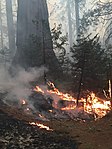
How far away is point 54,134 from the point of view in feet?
29.4

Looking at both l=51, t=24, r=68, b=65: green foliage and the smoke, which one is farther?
l=51, t=24, r=68, b=65: green foliage

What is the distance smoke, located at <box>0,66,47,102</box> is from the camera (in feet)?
40.6

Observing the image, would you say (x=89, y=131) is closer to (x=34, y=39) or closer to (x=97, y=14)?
(x=34, y=39)

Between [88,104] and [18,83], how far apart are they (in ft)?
12.2

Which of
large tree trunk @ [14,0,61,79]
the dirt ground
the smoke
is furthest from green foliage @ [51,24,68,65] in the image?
the dirt ground

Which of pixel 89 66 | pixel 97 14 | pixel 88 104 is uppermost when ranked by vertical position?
pixel 97 14

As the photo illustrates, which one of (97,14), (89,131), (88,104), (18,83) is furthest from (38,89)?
(97,14)

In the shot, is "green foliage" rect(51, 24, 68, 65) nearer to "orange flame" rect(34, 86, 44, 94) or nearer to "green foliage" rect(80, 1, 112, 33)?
"green foliage" rect(80, 1, 112, 33)

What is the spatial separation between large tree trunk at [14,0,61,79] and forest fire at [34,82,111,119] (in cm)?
228

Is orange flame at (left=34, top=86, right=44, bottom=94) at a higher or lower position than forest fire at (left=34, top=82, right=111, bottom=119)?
higher

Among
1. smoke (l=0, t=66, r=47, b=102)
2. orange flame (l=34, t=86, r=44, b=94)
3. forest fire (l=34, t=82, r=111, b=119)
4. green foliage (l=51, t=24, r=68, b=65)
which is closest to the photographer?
forest fire (l=34, t=82, r=111, b=119)

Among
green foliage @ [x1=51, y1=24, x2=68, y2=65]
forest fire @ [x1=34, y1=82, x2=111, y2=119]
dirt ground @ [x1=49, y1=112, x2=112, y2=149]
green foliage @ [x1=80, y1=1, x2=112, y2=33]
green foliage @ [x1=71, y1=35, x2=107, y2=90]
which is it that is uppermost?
green foliage @ [x1=80, y1=1, x2=112, y2=33]

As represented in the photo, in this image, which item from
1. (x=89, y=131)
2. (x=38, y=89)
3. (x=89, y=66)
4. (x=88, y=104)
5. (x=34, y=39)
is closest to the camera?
(x=89, y=131)

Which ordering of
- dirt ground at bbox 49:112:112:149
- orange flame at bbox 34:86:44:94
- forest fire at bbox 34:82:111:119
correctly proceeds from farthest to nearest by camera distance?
orange flame at bbox 34:86:44:94, forest fire at bbox 34:82:111:119, dirt ground at bbox 49:112:112:149
